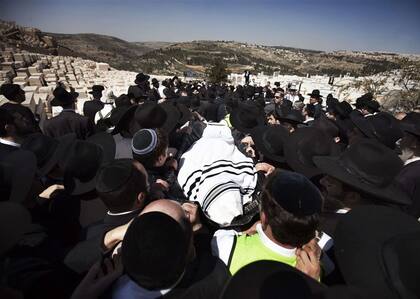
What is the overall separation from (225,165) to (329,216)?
2.72ft

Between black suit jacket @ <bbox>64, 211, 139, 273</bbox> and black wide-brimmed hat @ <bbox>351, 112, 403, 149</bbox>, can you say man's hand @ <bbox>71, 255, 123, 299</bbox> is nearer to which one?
black suit jacket @ <bbox>64, 211, 139, 273</bbox>

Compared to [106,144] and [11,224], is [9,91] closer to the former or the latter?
[106,144]

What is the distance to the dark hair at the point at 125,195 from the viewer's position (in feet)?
5.44

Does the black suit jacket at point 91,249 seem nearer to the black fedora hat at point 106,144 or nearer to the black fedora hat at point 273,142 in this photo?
the black fedora hat at point 106,144

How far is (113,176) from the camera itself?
5.59 ft

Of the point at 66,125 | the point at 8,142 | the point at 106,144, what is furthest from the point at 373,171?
the point at 66,125

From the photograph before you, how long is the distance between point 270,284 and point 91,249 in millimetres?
1092

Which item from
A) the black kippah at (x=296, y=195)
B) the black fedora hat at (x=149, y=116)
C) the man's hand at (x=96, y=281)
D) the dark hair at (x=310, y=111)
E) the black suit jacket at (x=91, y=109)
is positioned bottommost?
the dark hair at (x=310, y=111)

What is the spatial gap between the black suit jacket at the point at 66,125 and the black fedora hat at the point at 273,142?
9.18 feet

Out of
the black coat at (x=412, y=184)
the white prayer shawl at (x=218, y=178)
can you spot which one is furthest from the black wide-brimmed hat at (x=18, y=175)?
the black coat at (x=412, y=184)

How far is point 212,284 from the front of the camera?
1.34 meters

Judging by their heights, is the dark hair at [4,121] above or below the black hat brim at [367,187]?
below

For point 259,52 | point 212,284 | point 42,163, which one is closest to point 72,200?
point 42,163

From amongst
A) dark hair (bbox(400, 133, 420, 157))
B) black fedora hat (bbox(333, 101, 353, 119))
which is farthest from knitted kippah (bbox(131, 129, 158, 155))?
black fedora hat (bbox(333, 101, 353, 119))
